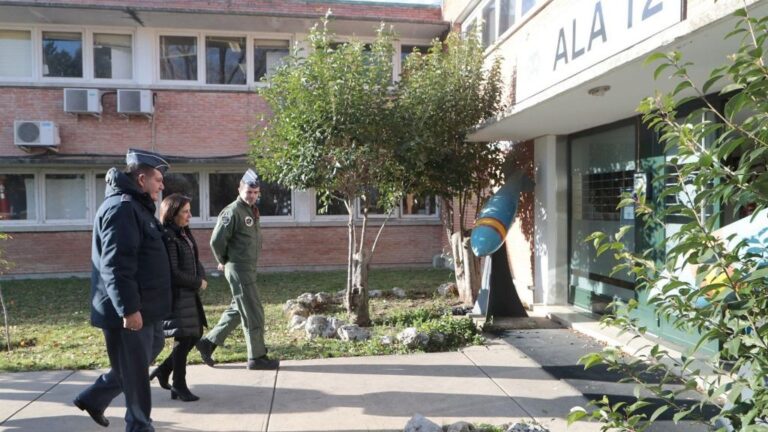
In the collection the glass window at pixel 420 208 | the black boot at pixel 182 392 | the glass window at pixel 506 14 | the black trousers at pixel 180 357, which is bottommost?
the black boot at pixel 182 392

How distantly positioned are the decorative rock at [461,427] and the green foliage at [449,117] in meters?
3.81

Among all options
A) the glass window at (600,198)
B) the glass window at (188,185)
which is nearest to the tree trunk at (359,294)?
the glass window at (600,198)

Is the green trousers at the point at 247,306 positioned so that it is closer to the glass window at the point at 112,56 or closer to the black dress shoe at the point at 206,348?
the black dress shoe at the point at 206,348

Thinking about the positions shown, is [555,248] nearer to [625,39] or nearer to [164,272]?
[625,39]

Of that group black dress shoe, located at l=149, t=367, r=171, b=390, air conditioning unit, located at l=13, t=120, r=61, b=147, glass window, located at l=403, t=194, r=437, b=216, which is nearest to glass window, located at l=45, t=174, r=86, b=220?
air conditioning unit, located at l=13, t=120, r=61, b=147

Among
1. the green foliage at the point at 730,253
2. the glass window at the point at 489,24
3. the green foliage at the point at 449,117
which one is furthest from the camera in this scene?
the glass window at the point at 489,24

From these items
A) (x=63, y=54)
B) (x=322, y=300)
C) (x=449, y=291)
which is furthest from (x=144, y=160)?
(x=63, y=54)

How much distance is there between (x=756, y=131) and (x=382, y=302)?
7.82m

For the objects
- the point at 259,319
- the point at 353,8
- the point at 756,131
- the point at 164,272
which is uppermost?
the point at 353,8

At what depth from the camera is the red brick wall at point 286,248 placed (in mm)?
13289

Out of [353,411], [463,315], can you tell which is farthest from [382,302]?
[353,411]

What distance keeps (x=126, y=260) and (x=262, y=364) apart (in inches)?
97.0

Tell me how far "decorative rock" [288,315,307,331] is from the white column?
3416 mm

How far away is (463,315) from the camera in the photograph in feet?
25.7
